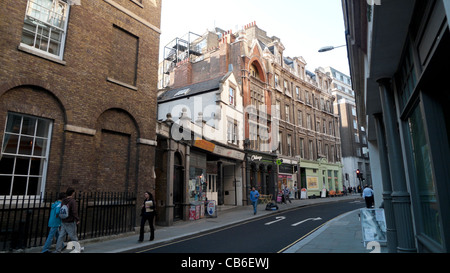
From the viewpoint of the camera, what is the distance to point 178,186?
15.5 metres

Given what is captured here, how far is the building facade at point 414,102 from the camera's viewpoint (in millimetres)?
3356

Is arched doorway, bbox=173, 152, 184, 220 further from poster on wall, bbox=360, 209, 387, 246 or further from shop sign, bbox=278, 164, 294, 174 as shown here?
shop sign, bbox=278, 164, 294, 174

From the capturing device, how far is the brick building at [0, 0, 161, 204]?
818 cm

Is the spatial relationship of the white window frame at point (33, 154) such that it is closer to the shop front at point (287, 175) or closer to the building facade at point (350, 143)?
the shop front at point (287, 175)

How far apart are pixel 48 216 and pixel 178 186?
302 inches

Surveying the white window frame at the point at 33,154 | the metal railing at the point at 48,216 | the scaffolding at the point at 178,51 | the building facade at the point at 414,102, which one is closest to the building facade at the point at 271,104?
the scaffolding at the point at 178,51

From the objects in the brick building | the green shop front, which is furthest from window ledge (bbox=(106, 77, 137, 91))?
the green shop front

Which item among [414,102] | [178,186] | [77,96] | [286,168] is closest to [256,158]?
[286,168]

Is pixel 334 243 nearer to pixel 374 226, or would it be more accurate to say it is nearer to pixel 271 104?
pixel 374 226

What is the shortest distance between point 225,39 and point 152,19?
50.1ft

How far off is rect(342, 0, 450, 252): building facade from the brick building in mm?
9179

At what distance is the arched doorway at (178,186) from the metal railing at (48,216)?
4.04 meters

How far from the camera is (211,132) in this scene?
2012 cm

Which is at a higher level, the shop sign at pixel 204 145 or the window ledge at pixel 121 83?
the window ledge at pixel 121 83
